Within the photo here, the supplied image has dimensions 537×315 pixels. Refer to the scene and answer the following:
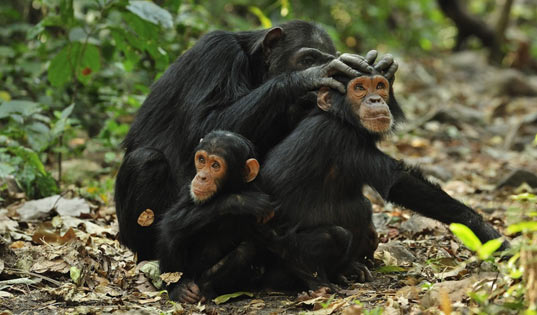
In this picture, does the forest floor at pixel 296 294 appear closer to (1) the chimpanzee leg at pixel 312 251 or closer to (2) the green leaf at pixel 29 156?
(1) the chimpanzee leg at pixel 312 251

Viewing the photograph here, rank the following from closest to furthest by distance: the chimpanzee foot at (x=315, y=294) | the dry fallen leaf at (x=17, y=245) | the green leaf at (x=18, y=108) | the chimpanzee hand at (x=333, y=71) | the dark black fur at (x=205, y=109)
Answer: the chimpanzee foot at (x=315, y=294), the chimpanzee hand at (x=333, y=71), the dark black fur at (x=205, y=109), the dry fallen leaf at (x=17, y=245), the green leaf at (x=18, y=108)

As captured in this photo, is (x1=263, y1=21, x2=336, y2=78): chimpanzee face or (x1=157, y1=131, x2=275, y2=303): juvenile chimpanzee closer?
(x1=157, y1=131, x2=275, y2=303): juvenile chimpanzee

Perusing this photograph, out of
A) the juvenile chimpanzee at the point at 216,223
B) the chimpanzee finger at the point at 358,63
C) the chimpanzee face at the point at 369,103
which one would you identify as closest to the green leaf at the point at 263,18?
the chimpanzee finger at the point at 358,63

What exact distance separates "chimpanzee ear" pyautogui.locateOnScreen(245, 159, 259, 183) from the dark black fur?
0.72 metres

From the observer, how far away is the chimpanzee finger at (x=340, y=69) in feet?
16.9

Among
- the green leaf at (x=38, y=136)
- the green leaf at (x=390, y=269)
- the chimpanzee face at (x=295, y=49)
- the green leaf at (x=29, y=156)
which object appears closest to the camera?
the green leaf at (x=390, y=269)

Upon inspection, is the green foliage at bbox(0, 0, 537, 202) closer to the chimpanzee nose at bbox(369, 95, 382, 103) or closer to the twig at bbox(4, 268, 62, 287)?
the twig at bbox(4, 268, 62, 287)

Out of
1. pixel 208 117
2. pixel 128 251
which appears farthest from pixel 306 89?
pixel 128 251

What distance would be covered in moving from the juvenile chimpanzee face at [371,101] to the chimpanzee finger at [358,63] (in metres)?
0.09

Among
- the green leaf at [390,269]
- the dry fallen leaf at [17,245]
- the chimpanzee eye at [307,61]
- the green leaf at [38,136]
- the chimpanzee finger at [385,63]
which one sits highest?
the chimpanzee finger at [385,63]

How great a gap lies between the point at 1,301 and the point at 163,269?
3.89ft

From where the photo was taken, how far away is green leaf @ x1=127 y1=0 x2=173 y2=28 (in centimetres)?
683

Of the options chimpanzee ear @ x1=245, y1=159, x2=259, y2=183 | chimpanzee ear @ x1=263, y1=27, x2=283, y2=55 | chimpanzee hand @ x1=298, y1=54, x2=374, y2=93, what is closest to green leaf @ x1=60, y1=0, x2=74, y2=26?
chimpanzee ear @ x1=263, y1=27, x2=283, y2=55

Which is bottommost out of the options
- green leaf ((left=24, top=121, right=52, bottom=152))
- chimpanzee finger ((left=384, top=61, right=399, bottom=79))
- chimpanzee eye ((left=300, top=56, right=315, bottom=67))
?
green leaf ((left=24, top=121, right=52, bottom=152))
